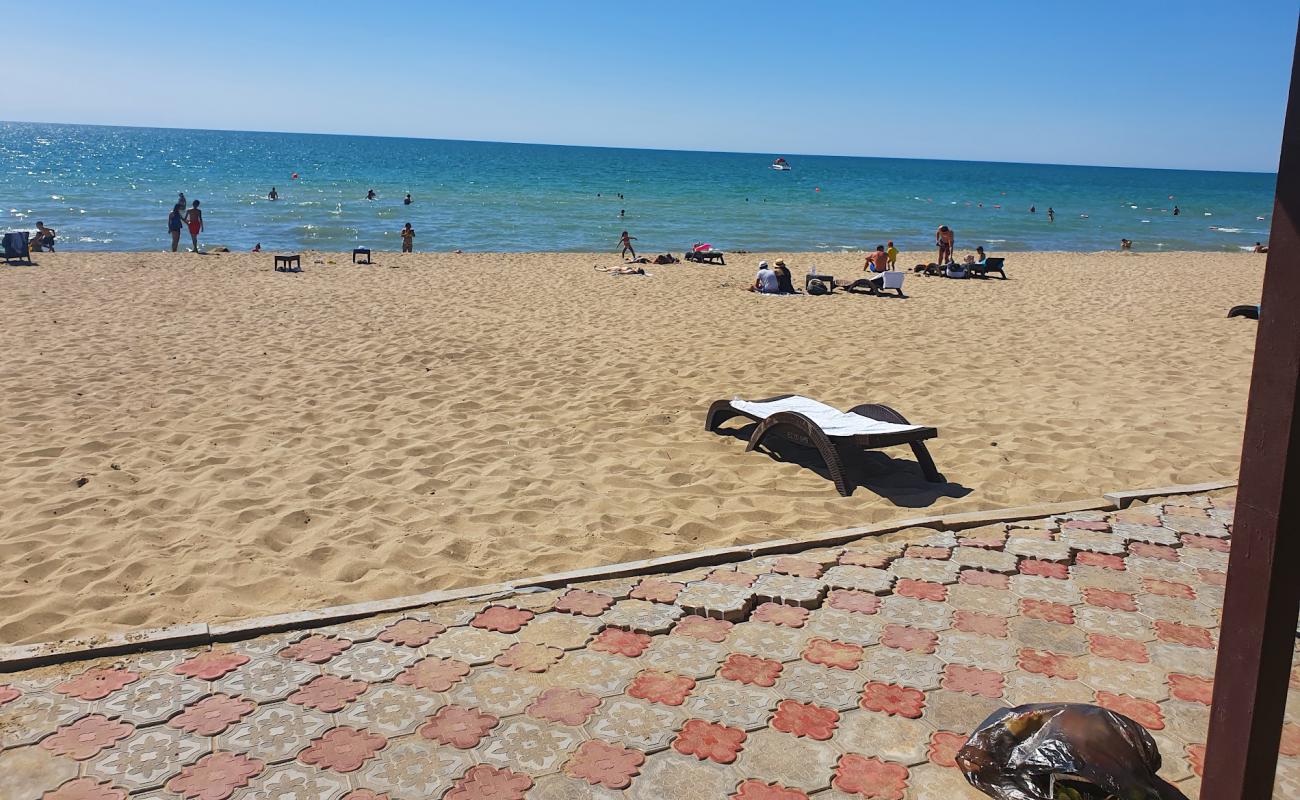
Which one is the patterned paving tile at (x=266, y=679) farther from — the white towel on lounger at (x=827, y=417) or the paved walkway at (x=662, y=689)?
the white towel on lounger at (x=827, y=417)

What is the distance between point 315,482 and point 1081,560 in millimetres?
4898

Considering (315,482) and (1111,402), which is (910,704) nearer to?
(315,482)

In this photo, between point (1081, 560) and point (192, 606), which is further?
point (1081, 560)

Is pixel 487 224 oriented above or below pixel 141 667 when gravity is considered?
above

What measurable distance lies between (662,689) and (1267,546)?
2294 millimetres

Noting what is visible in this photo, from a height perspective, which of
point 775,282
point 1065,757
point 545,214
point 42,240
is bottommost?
point 1065,757

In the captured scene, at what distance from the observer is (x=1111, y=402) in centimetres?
888

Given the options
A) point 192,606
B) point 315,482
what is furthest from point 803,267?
point 192,606

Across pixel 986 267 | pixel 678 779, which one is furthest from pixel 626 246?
pixel 678 779

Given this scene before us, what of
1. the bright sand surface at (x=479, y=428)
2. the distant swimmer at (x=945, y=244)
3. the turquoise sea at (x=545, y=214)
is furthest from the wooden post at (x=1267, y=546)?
the turquoise sea at (x=545, y=214)

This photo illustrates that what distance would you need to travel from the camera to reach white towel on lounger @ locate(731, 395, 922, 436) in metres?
A: 6.64

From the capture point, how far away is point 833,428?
267 inches

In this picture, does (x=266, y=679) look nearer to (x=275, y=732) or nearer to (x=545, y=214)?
(x=275, y=732)

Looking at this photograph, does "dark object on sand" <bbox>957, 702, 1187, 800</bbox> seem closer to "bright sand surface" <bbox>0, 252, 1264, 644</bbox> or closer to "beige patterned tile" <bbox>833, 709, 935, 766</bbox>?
"beige patterned tile" <bbox>833, 709, 935, 766</bbox>
